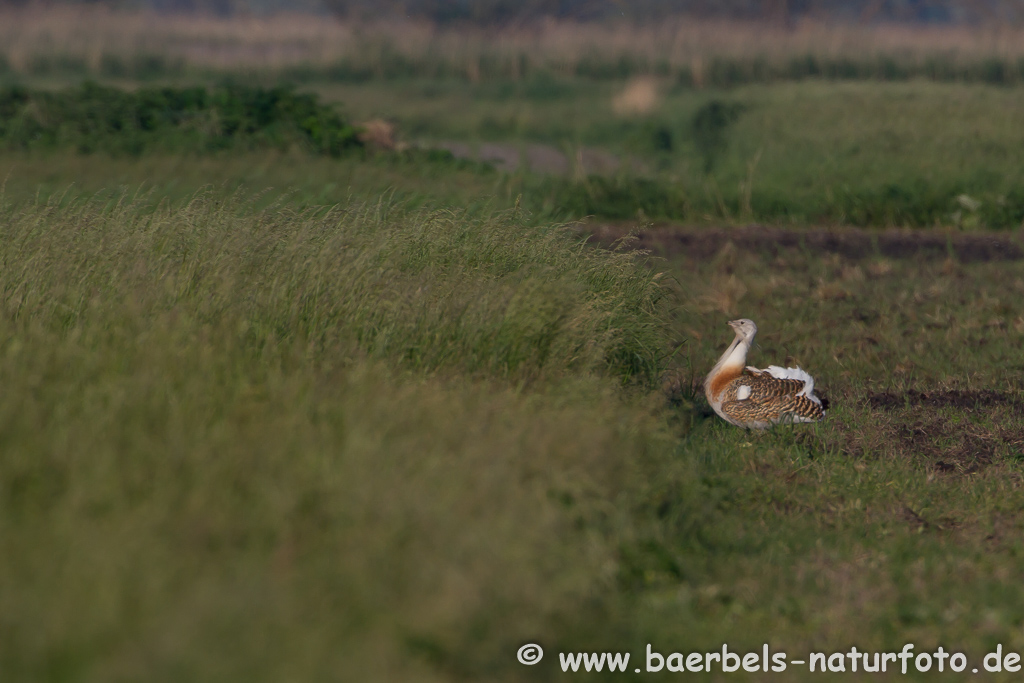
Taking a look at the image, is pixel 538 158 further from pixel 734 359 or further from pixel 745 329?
pixel 734 359

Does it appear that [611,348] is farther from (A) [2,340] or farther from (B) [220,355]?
(A) [2,340]

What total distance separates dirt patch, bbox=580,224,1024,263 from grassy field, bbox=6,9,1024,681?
3.72 ft

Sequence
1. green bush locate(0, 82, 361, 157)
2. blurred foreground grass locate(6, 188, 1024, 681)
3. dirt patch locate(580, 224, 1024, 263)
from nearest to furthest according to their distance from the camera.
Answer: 1. blurred foreground grass locate(6, 188, 1024, 681)
2. dirt patch locate(580, 224, 1024, 263)
3. green bush locate(0, 82, 361, 157)

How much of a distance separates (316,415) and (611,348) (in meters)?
2.58

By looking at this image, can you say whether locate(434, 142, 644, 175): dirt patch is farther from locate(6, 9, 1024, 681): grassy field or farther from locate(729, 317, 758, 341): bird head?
locate(729, 317, 758, 341): bird head

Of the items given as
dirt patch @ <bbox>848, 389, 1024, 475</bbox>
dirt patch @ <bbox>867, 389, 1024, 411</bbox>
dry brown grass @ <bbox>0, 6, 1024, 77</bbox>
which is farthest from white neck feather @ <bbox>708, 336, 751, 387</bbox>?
dry brown grass @ <bbox>0, 6, 1024, 77</bbox>

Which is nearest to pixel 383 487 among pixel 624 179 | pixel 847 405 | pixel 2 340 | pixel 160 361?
pixel 160 361

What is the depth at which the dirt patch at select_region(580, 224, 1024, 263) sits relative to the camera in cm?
1305

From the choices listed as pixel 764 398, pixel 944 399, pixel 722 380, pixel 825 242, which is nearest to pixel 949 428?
pixel 944 399

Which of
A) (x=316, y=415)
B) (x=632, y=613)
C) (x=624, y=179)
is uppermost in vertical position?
(x=316, y=415)

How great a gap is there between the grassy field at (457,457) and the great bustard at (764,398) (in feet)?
0.48

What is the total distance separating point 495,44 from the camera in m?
23.8

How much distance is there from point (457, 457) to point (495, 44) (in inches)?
795

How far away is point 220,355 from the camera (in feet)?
16.8
